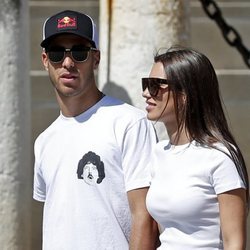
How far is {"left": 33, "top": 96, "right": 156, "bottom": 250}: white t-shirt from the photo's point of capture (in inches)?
122

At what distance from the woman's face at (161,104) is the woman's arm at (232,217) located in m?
0.33

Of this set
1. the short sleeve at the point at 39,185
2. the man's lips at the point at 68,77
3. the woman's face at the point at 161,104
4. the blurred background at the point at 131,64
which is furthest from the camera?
the blurred background at the point at 131,64

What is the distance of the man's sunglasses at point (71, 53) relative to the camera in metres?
3.23

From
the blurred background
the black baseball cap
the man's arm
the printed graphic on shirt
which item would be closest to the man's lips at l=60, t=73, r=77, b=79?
the black baseball cap

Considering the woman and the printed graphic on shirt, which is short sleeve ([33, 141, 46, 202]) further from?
the woman

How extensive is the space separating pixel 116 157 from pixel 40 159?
0.35m

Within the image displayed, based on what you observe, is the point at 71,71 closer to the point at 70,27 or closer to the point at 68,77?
the point at 68,77

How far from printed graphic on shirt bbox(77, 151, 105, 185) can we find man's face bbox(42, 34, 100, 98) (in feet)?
0.81

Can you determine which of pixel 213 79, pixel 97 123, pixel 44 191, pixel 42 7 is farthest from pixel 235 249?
pixel 42 7

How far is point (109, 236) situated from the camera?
3123mm

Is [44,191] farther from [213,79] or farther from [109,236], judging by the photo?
[213,79]

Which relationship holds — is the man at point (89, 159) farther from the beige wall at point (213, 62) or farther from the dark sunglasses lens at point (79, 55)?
the beige wall at point (213, 62)

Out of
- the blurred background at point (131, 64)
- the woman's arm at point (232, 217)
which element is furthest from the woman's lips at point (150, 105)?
the blurred background at point (131, 64)

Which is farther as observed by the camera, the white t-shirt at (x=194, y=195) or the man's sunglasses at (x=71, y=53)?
the man's sunglasses at (x=71, y=53)
